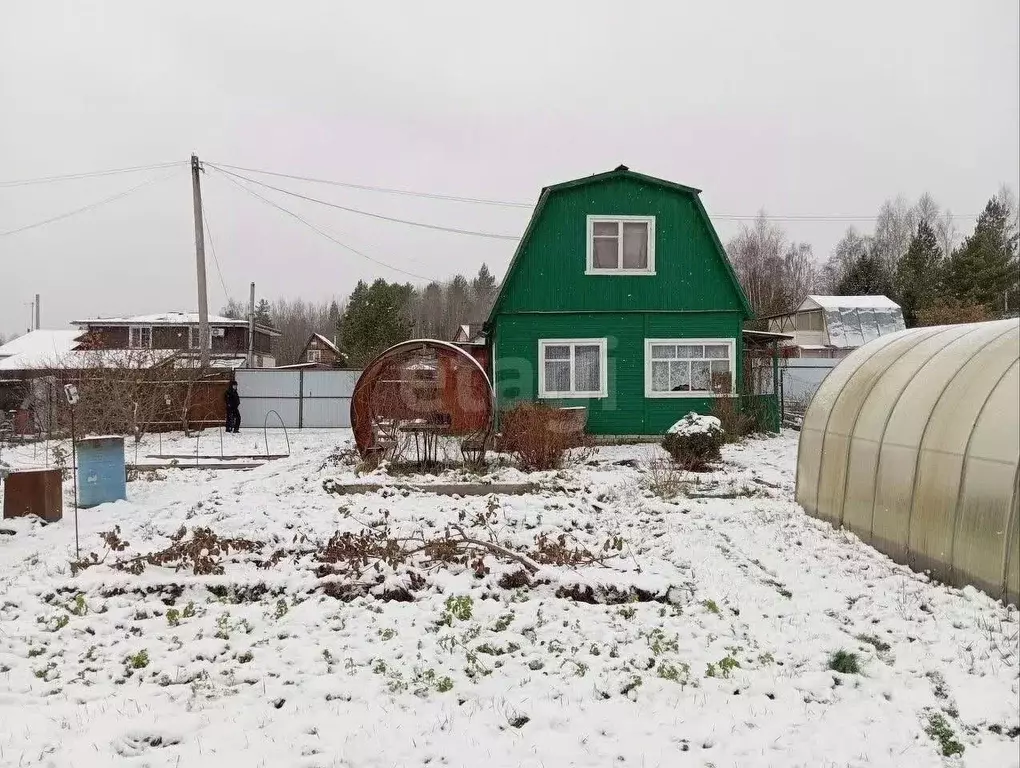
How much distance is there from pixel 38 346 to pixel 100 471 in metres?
31.1

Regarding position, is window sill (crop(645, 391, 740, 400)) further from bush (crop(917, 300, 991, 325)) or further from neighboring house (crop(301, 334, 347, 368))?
neighboring house (crop(301, 334, 347, 368))

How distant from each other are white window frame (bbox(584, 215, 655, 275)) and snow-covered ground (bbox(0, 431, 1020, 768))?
9.91 m

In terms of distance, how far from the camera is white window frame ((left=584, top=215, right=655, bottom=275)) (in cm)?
1639

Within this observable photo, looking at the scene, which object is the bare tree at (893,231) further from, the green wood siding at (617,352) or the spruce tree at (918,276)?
the green wood siding at (617,352)

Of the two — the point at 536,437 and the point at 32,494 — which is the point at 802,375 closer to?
the point at 536,437

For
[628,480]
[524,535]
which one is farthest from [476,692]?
[628,480]

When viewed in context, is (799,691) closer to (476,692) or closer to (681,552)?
(476,692)

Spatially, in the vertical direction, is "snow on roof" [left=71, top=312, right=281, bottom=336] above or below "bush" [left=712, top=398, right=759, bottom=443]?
above

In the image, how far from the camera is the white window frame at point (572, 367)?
1644cm

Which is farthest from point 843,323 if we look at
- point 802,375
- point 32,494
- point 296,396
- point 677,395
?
point 32,494

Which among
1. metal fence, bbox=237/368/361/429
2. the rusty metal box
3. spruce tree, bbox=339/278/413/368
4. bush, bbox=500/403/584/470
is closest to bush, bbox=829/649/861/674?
bush, bbox=500/403/584/470

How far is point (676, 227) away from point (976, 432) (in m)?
12.1

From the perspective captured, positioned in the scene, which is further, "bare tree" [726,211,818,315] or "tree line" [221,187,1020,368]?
"bare tree" [726,211,818,315]

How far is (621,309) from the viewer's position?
1644 cm
